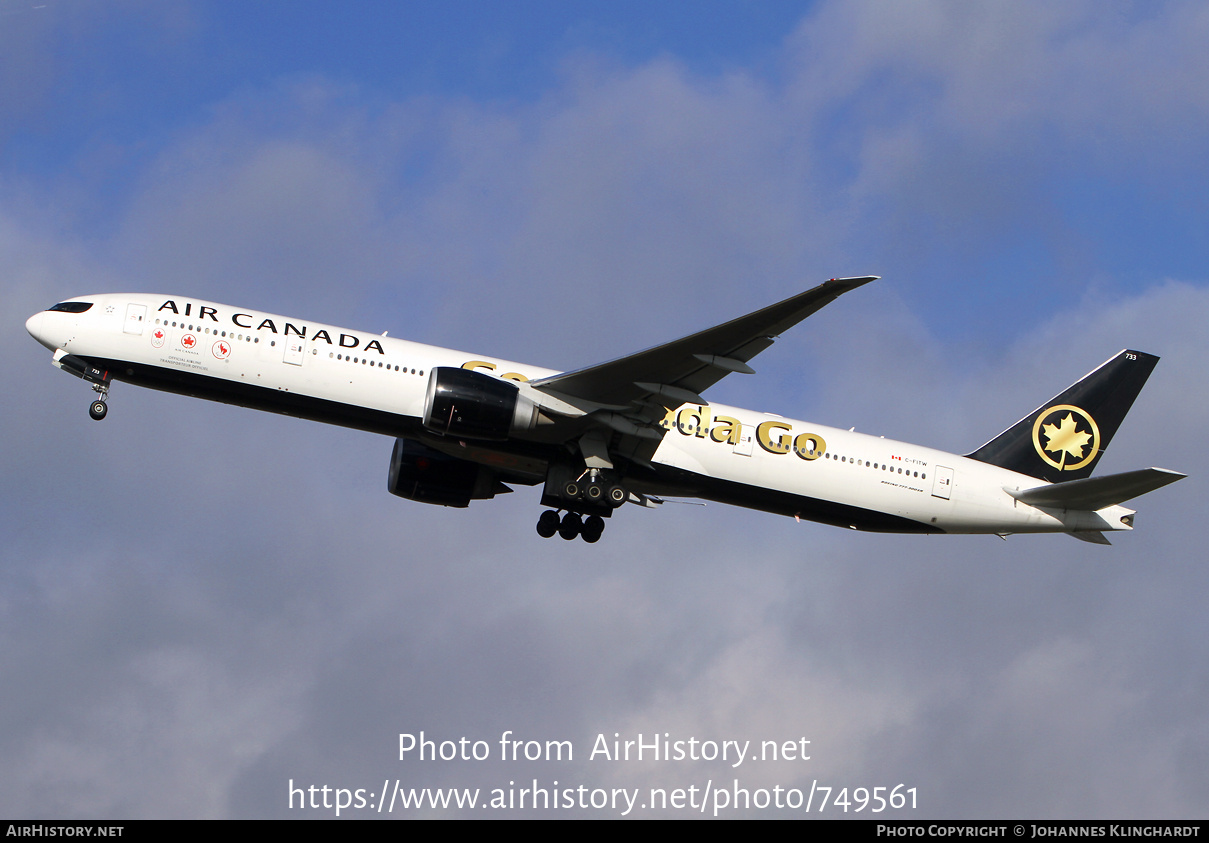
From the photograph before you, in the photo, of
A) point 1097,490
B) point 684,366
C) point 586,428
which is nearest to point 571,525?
point 586,428

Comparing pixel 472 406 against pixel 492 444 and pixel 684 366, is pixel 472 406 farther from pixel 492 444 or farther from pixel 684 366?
pixel 684 366

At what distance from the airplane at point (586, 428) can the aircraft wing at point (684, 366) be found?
5cm

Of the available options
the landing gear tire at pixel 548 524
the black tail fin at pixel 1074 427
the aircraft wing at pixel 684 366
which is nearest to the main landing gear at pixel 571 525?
the landing gear tire at pixel 548 524

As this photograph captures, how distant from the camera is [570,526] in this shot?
112 ft

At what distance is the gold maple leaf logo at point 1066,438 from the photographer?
36281 millimetres

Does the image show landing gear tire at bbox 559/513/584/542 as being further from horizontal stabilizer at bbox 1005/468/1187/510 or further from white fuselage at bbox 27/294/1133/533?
horizontal stabilizer at bbox 1005/468/1187/510

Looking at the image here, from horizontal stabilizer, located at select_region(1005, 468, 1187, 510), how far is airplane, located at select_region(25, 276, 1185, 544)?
6 centimetres

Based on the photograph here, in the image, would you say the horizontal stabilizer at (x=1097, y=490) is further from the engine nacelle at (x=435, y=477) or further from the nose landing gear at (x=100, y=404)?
the nose landing gear at (x=100, y=404)

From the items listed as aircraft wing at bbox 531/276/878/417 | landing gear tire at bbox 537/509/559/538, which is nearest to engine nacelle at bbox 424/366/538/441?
aircraft wing at bbox 531/276/878/417

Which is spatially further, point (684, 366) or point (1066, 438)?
point (1066, 438)

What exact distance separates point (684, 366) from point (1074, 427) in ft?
45.7

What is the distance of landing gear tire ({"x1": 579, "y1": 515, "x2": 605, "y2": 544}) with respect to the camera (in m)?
34.2

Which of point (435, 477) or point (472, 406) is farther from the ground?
point (472, 406)
